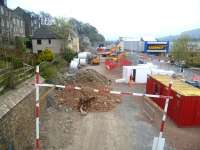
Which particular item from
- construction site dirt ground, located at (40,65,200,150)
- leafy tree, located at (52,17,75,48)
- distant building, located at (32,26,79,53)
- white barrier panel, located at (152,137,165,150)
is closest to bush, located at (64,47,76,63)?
distant building, located at (32,26,79,53)

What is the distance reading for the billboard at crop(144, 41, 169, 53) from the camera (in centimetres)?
5394

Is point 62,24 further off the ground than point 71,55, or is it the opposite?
point 62,24

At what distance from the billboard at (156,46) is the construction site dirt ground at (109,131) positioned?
41499mm

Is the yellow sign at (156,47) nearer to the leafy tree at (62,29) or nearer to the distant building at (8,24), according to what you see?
the leafy tree at (62,29)

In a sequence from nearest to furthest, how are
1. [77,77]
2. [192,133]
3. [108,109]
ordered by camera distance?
1. [192,133]
2. [108,109]
3. [77,77]

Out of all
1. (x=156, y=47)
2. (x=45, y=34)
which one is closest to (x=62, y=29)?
(x=45, y=34)

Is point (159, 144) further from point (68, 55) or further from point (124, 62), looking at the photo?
point (68, 55)

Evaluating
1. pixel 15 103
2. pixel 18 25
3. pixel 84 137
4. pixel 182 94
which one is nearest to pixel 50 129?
pixel 84 137

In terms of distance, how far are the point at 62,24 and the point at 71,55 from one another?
8.54 metres

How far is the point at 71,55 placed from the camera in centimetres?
3797

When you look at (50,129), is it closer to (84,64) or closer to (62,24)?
(84,64)

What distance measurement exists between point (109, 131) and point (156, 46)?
46.8m

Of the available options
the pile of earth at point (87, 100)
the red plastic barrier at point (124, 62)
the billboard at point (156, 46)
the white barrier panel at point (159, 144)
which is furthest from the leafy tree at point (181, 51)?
the white barrier panel at point (159, 144)

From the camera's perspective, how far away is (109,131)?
36.8 ft
